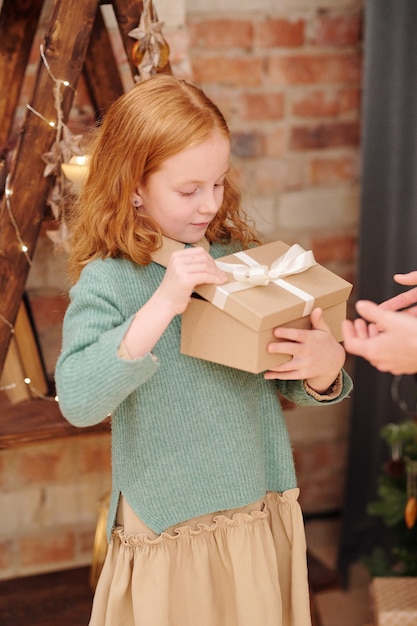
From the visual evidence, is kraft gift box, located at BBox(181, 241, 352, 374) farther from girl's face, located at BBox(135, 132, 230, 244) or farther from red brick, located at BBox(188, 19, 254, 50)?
red brick, located at BBox(188, 19, 254, 50)

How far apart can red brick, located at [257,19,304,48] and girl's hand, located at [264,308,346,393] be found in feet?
3.40

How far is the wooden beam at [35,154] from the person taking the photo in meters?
1.38

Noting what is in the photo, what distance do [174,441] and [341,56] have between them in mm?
1250

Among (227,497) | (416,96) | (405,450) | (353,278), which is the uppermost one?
(416,96)

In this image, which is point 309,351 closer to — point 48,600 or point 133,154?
point 133,154

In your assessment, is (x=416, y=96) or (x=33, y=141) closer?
(x=33, y=141)

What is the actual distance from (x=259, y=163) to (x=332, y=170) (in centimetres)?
20

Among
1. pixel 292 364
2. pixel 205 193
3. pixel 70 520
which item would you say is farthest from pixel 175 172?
pixel 70 520

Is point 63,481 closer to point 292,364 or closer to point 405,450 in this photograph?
point 405,450

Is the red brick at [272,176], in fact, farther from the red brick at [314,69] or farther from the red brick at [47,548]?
the red brick at [47,548]

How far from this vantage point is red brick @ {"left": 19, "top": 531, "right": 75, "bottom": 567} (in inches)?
84.4

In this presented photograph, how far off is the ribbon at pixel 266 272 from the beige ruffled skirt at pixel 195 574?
1.20 feet

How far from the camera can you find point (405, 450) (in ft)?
6.38

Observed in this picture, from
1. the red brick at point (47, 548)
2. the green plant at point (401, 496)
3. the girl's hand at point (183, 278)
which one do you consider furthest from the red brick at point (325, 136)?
the red brick at point (47, 548)
